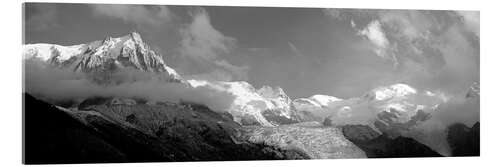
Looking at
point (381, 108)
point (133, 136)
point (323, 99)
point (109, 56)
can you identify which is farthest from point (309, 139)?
point (109, 56)

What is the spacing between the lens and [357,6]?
54.1 feet

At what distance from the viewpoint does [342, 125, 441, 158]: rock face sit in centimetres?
1642

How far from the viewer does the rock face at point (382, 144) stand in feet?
53.9

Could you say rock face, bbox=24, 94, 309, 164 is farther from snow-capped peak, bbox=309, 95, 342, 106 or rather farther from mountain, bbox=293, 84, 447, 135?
snow-capped peak, bbox=309, 95, 342, 106

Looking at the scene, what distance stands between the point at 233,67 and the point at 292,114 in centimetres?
170

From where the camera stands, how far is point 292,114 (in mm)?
16500

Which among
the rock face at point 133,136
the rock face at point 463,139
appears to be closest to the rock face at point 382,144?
the rock face at point 463,139

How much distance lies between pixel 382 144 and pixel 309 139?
159 centimetres

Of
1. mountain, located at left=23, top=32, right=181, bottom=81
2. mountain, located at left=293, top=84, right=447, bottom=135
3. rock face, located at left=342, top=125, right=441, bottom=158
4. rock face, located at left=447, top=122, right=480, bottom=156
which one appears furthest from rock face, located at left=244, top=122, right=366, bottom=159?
mountain, located at left=23, top=32, right=181, bottom=81

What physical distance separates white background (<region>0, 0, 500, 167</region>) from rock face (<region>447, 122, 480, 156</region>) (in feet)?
0.48

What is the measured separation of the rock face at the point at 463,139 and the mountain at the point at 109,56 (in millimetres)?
6053

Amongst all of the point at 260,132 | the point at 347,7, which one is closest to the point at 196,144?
the point at 260,132

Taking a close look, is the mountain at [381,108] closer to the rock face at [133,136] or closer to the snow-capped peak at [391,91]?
the snow-capped peak at [391,91]
